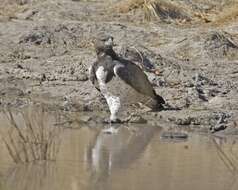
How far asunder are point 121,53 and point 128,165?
4.98m

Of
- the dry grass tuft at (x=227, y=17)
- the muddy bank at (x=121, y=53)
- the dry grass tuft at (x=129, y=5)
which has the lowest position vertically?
the muddy bank at (x=121, y=53)

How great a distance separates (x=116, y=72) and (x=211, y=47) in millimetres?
4138

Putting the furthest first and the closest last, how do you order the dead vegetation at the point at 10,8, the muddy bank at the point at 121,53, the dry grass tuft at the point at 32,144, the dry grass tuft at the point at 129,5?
the dry grass tuft at the point at 129,5
the dead vegetation at the point at 10,8
the muddy bank at the point at 121,53
the dry grass tuft at the point at 32,144

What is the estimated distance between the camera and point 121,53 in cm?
1240

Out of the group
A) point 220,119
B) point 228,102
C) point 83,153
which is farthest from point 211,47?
point 83,153

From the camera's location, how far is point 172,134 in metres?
9.16

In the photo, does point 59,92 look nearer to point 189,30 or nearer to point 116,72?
point 116,72

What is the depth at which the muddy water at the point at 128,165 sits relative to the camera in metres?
6.79

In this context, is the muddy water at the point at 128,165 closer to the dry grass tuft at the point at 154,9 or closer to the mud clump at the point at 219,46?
the mud clump at the point at 219,46

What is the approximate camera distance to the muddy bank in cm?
1074

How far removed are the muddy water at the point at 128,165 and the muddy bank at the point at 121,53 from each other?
1017 millimetres

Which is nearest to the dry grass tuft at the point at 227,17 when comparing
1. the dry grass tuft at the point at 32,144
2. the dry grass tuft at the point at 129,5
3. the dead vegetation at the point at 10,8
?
the dry grass tuft at the point at 129,5

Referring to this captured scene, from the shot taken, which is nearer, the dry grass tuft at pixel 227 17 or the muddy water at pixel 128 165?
the muddy water at pixel 128 165

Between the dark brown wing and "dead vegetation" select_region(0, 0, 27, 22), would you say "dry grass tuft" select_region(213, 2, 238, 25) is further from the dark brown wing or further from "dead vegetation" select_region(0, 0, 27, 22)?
the dark brown wing
